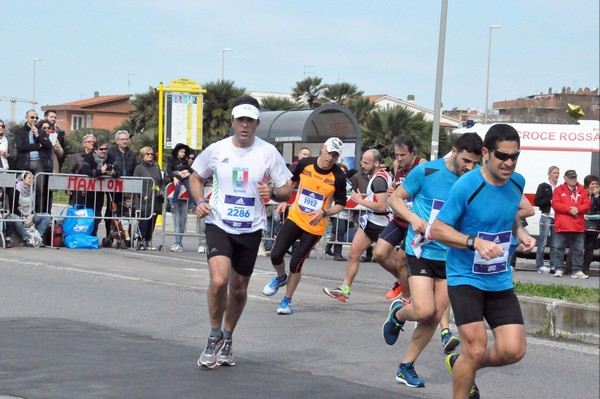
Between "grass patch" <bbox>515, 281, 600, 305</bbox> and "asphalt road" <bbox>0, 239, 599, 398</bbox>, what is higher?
"grass patch" <bbox>515, 281, 600, 305</bbox>

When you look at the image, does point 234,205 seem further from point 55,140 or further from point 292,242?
point 55,140

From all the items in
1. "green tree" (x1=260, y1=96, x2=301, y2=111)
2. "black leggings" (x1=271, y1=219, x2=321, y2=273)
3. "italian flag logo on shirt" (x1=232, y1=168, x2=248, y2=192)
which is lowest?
"black leggings" (x1=271, y1=219, x2=321, y2=273)

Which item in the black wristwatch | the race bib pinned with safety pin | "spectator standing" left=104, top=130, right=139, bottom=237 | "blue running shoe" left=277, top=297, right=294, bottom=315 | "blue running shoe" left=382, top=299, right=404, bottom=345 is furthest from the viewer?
"spectator standing" left=104, top=130, right=139, bottom=237

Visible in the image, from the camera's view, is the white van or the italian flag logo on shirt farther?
the white van

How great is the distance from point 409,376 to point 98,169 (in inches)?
453

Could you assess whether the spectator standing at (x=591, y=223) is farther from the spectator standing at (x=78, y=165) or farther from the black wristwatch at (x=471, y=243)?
the black wristwatch at (x=471, y=243)

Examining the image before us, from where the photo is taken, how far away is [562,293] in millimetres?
12641

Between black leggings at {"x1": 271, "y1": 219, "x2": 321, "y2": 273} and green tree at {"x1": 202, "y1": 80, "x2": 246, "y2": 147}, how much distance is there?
3931 centimetres

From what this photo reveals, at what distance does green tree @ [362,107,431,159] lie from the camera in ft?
142

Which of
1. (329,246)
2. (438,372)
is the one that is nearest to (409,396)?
(438,372)

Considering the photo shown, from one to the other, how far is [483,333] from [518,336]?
21 cm

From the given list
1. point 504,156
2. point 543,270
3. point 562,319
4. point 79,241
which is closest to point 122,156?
point 79,241

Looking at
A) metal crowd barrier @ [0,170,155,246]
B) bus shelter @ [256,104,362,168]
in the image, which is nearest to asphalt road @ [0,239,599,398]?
metal crowd barrier @ [0,170,155,246]

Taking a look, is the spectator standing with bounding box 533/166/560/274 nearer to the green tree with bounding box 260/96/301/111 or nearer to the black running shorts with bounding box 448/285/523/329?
the black running shorts with bounding box 448/285/523/329
